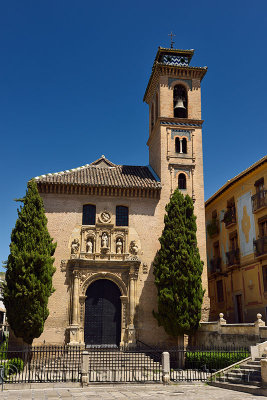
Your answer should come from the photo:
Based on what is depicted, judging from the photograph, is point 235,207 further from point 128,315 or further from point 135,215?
point 128,315

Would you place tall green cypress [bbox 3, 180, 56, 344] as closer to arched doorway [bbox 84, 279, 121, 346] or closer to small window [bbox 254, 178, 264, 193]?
arched doorway [bbox 84, 279, 121, 346]

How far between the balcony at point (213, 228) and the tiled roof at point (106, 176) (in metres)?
7.29

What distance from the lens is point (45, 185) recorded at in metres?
24.0

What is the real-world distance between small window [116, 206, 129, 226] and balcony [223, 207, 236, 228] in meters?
7.98

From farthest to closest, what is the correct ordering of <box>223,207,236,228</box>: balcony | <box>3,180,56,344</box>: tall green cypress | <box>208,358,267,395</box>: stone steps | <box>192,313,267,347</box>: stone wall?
<box>223,207,236,228</box>: balcony, <box>3,180,56,344</box>: tall green cypress, <box>192,313,267,347</box>: stone wall, <box>208,358,267,395</box>: stone steps

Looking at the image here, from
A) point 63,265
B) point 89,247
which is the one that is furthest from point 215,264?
point 63,265

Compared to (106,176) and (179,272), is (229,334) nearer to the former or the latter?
(179,272)

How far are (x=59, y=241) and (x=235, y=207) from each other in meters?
12.5

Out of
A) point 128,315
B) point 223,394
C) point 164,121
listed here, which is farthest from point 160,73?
point 223,394

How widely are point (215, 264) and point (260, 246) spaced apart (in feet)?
23.0

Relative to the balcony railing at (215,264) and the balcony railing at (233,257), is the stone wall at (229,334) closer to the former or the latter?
the balcony railing at (233,257)

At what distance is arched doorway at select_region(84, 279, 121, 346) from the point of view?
22.4 m

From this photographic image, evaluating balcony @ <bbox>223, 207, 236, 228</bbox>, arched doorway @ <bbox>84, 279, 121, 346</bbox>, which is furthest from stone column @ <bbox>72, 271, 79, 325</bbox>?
balcony @ <bbox>223, 207, 236, 228</bbox>

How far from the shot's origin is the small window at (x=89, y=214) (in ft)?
79.9
